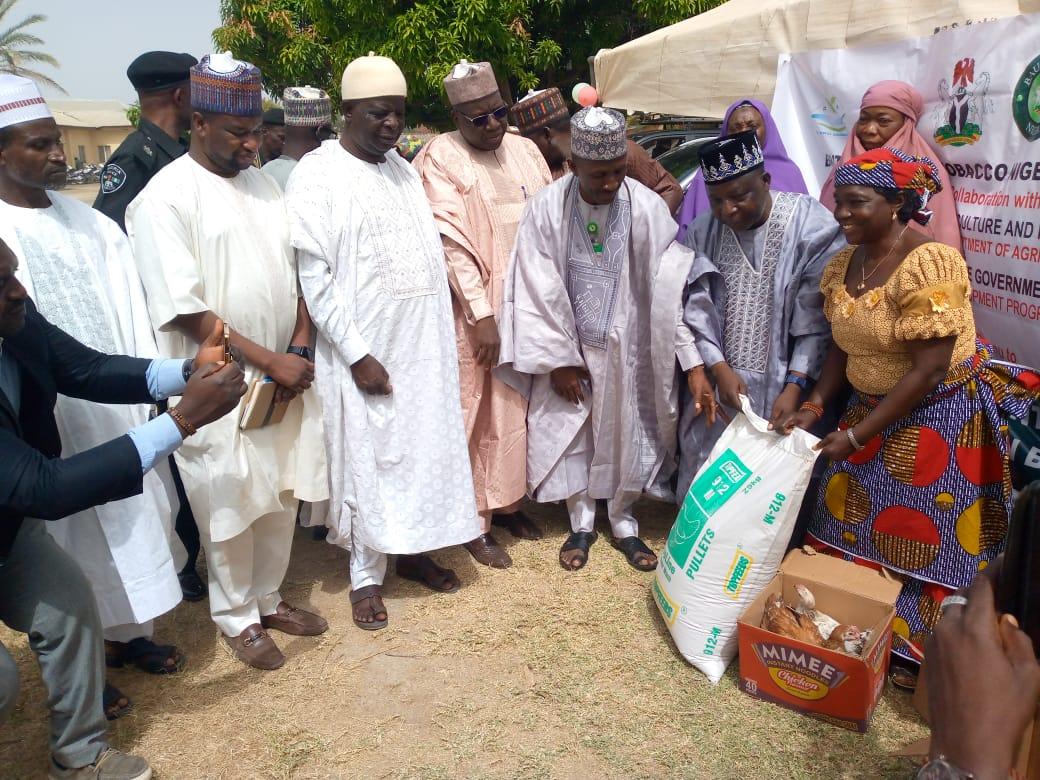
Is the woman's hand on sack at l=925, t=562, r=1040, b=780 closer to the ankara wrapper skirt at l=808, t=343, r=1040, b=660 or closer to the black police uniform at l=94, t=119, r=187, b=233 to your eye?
the ankara wrapper skirt at l=808, t=343, r=1040, b=660

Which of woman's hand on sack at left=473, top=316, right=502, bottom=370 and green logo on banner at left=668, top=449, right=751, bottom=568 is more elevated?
woman's hand on sack at left=473, top=316, right=502, bottom=370

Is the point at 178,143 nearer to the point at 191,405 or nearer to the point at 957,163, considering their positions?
the point at 191,405

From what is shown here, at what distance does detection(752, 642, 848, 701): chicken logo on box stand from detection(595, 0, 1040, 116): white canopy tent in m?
2.47

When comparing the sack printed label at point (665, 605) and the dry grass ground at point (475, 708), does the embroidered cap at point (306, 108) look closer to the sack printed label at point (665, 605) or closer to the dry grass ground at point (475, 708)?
the dry grass ground at point (475, 708)

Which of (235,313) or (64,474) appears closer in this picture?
(64,474)

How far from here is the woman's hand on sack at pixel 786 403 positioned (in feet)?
9.86

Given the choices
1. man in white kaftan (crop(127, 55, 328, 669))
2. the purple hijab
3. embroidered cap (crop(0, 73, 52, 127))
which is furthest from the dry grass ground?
embroidered cap (crop(0, 73, 52, 127))

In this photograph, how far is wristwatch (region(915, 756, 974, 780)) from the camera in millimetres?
1092

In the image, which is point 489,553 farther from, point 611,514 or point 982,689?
point 982,689

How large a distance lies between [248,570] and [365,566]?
0.50 metres

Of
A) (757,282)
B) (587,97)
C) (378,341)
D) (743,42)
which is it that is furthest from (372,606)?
(587,97)

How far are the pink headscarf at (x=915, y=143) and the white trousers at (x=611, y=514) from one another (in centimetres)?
167

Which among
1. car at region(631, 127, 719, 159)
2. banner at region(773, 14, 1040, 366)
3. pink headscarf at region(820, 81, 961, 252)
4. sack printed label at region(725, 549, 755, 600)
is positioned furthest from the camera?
car at region(631, 127, 719, 159)

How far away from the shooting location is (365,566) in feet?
11.3
